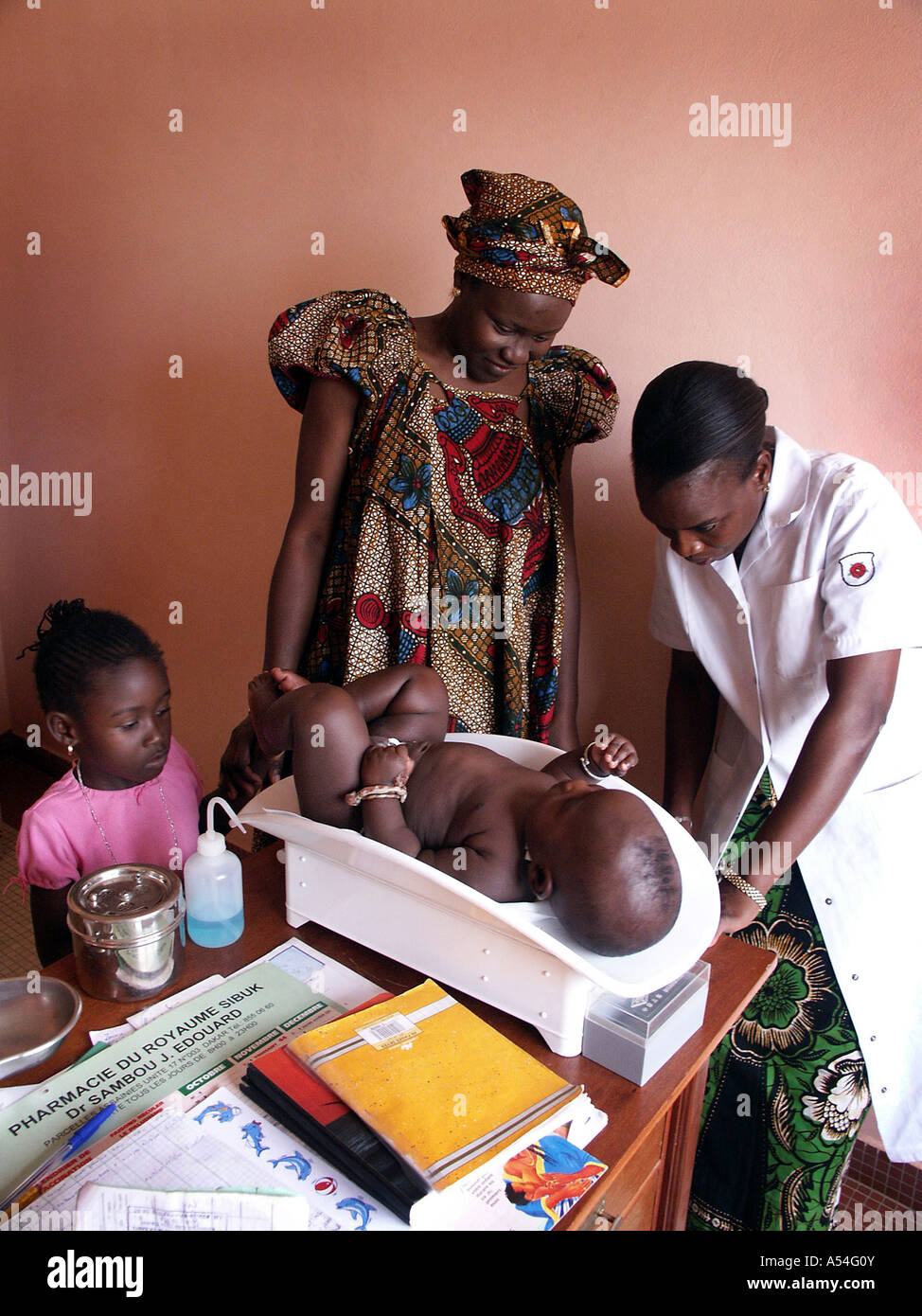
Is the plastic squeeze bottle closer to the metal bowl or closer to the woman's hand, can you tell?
the metal bowl

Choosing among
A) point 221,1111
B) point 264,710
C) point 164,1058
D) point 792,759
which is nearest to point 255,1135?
point 221,1111

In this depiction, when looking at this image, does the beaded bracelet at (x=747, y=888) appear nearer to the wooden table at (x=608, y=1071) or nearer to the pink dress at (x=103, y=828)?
the wooden table at (x=608, y=1071)

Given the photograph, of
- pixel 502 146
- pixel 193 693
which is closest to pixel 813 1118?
pixel 502 146

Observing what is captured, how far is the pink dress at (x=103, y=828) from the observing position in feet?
4.62

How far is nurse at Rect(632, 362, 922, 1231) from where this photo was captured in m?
1.35

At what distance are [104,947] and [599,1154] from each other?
2.00ft

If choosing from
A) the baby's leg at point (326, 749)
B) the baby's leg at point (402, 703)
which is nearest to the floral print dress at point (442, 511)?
the baby's leg at point (402, 703)

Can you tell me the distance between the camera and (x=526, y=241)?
1.44m

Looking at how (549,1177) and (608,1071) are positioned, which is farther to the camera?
(608,1071)

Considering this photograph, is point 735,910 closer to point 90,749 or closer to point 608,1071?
point 608,1071

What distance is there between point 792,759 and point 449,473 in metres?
0.79

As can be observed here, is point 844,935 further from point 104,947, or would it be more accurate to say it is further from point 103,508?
point 103,508

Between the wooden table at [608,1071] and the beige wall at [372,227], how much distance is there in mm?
966
